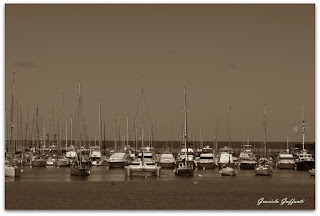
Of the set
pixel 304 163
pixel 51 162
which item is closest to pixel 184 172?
pixel 304 163

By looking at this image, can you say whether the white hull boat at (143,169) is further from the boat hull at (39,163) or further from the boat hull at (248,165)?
the boat hull at (39,163)

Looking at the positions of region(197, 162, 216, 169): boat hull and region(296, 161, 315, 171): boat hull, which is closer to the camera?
region(296, 161, 315, 171): boat hull

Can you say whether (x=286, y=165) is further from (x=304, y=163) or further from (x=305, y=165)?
(x=305, y=165)

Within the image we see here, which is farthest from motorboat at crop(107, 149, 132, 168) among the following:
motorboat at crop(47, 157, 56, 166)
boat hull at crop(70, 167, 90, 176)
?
boat hull at crop(70, 167, 90, 176)

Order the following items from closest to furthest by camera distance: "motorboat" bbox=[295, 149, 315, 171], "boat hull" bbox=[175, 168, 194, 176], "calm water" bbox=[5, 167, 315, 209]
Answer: "calm water" bbox=[5, 167, 315, 209]
"boat hull" bbox=[175, 168, 194, 176]
"motorboat" bbox=[295, 149, 315, 171]

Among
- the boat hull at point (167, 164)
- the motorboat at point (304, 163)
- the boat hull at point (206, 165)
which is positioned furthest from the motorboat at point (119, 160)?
the motorboat at point (304, 163)

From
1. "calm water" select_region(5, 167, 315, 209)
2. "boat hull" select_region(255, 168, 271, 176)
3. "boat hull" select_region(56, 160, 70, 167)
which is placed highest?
"boat hull" select_region(56, 160, 70, 167)

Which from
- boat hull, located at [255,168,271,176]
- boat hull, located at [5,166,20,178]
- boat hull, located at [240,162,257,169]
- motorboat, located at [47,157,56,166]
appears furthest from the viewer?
motorboat, located at [47,157,56,166]

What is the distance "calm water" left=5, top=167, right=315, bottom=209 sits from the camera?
24438mm

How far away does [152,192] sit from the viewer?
29219 millimetres

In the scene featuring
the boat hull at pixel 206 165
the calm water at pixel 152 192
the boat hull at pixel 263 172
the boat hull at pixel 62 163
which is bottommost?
the calm water at pixel 152 192

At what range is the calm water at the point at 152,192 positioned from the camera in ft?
80.2

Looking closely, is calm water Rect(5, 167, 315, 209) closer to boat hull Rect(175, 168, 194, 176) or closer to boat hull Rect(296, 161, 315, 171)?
boat hull Rect(175, 168, 194, 176)

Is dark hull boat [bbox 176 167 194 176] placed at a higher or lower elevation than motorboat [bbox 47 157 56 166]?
lower
